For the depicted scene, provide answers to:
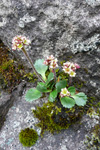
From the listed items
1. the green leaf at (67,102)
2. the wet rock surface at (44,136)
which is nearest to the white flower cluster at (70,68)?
the green leaf at (67,102)

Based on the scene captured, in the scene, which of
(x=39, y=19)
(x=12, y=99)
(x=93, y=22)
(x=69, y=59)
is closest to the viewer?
(x=93, y=22)

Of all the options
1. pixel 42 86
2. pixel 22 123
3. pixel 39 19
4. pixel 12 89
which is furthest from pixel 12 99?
pixel 39 19

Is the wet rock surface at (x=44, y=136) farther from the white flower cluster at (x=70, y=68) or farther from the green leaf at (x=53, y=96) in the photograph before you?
the white flower cluster at (x=70, y=68)

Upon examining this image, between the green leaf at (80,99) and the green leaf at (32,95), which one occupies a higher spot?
the green leaf at (32,95)

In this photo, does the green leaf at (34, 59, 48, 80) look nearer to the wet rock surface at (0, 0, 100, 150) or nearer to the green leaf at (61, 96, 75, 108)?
the wet rock surface at (0, 0, 100, 150)

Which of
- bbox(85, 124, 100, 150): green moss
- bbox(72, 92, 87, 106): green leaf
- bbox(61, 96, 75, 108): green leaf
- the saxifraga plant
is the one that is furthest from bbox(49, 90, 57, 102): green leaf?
bbox(85, 124, 100, 150): green moss

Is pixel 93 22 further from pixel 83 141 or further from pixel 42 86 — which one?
pixel 83 141

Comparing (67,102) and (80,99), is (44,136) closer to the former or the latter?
(67,102)
